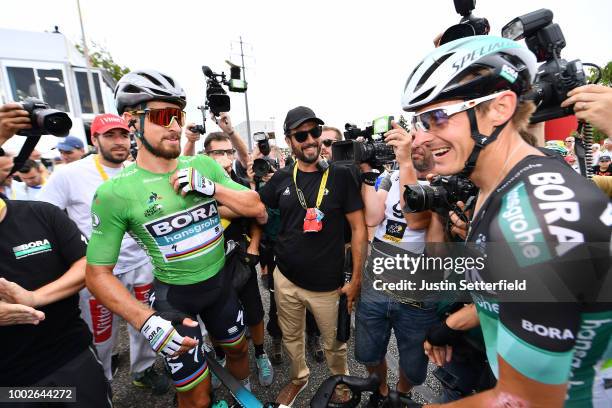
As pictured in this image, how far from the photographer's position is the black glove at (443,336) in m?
1.75

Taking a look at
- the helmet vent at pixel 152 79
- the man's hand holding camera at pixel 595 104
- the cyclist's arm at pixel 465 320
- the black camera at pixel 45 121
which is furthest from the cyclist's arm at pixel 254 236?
the man's hand holding camera at pixel 595 104

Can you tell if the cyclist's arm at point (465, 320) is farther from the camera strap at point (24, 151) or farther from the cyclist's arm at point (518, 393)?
the camera strap at point (24, 151)

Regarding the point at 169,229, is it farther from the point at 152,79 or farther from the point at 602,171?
the point at 602,171

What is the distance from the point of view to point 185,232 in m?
2.09

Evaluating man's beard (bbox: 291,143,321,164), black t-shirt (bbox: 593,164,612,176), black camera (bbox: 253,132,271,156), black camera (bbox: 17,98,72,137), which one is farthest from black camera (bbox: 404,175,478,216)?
black t-shirt (bbox: 593,164,612,176)

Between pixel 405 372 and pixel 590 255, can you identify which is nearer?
pixel 590 255

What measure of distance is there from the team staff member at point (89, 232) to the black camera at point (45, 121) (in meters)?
1.31

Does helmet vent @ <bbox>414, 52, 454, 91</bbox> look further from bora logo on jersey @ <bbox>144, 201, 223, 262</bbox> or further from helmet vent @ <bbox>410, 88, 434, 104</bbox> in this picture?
bora logo on jersey @ <bbox>144, 201, 223, 262</bbox>

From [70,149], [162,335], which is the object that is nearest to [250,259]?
[162,335]

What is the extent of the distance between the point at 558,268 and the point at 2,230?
8.79ft

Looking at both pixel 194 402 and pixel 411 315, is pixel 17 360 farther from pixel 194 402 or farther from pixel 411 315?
pixel 411 315

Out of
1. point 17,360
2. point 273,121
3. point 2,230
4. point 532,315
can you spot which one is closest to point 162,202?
point 2,230

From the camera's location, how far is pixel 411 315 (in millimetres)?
2359

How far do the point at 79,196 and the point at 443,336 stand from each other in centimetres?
387
